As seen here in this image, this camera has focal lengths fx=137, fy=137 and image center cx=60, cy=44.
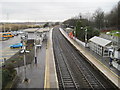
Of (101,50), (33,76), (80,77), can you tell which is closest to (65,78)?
(80,77)

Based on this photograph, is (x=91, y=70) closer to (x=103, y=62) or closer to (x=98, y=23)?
(x=103, y=62)

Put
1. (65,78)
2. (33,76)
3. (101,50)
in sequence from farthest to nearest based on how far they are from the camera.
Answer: (101,50) → (65,78) → (33,76)

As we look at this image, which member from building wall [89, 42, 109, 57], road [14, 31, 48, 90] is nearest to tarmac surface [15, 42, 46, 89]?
road [14, 31, 48, 90]

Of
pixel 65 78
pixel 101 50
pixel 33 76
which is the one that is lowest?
pixel 65 78

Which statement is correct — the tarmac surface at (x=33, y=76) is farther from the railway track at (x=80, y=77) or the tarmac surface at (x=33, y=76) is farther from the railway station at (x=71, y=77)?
the railway track at (x=80, y=77)

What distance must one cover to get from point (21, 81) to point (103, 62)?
8.30m

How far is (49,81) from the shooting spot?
9.79 meters

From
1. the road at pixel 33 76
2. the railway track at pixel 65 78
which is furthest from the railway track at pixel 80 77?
the road at pixel 33 76

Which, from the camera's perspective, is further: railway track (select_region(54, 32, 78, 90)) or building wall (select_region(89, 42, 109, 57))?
building wall (select_region(89, 42, 109, 57))

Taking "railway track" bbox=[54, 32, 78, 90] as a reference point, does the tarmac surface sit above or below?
above

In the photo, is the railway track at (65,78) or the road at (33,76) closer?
the road at (33,76)

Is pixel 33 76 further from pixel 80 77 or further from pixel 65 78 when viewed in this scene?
pixel 80 77

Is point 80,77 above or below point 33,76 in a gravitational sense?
below

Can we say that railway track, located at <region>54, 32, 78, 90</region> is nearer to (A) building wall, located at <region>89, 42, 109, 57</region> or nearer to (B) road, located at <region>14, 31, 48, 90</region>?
(B) road, located at <region>14, 31, 48, 90</region>
